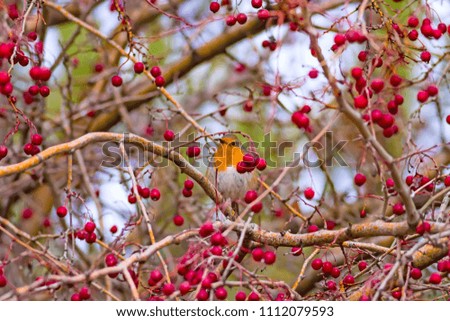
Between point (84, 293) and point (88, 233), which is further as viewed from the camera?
point (88, 233)

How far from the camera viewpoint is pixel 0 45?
10.6 ft

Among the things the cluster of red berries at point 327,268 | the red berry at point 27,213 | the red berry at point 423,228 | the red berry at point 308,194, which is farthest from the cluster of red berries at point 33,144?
the red berry at point 27,213

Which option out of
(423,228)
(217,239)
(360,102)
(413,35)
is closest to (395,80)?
(413,35)

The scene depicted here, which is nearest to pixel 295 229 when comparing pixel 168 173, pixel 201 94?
pixel 168 173

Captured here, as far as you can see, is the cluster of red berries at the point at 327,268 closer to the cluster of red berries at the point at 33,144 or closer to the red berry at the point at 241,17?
the red berry at the point at 241,17

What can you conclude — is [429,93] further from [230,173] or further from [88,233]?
[230,173]

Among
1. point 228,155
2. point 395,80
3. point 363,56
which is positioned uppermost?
point 363,56

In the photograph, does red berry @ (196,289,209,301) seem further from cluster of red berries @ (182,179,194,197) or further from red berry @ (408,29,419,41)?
red berry @ (408,29,419,41)

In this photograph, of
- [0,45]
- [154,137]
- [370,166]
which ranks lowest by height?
[370,166]

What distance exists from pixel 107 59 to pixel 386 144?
8.04 ft

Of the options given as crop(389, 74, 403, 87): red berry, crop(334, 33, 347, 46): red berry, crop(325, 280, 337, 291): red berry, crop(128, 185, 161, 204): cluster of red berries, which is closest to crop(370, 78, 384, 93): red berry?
crop(334, 33, 347, 46): red berry

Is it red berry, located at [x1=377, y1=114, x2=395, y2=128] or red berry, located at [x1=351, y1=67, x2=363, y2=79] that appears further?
red berry, located at [x1=351, y1=67, x2=363, y2=79]

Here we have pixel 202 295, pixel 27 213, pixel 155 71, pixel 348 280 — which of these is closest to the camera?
pixel 202 295
